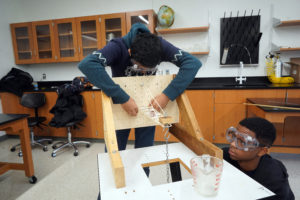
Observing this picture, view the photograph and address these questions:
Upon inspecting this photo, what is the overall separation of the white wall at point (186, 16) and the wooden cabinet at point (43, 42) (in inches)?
11.7

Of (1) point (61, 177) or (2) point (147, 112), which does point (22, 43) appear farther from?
(2) point (147, 112)

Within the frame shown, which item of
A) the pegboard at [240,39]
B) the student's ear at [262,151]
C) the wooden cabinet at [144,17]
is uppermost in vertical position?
the wooden cabinet at [144,17]

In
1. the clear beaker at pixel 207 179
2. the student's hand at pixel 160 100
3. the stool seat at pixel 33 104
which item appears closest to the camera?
the clear beaker at pixel 207 179

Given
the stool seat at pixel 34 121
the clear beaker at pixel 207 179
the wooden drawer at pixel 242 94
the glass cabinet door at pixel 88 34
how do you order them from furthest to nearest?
the glass cabinet door at pixel 88 34, the stool seat at pixel 34 121, the wooden drawer at pixel 242 94, the clear beaker at pixel 207 179

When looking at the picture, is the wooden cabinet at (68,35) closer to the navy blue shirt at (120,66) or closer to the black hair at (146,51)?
the navy blue shirt at (120,66)

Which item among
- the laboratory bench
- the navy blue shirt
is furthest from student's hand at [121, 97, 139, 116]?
the laboratory bench

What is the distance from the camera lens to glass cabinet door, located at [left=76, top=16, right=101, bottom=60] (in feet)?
10.2

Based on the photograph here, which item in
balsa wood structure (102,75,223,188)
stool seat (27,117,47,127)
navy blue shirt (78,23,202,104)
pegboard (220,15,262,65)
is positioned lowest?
stool seat (27,117,47,127)

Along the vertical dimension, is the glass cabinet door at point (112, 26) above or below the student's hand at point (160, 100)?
above

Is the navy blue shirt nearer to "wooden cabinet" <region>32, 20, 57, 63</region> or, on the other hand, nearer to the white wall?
the white wall

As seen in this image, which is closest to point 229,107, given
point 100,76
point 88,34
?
point 100,76

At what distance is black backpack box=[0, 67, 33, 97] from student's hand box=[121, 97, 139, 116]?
300cm

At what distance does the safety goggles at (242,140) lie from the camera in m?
0.93

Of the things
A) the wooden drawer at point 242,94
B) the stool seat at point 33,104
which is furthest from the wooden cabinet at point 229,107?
the stool seat at point 33,104
